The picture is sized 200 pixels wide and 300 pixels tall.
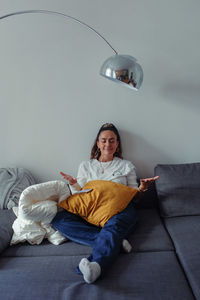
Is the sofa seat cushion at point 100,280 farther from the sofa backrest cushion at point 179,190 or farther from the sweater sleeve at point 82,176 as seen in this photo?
the sweater sleeve at point 82,176

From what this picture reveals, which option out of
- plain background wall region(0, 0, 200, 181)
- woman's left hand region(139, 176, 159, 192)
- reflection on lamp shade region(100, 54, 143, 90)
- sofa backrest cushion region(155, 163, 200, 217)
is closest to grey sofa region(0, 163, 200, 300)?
sofa backrest cushion region(155, 163, 200, 217)

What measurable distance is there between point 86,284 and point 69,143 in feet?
4.16

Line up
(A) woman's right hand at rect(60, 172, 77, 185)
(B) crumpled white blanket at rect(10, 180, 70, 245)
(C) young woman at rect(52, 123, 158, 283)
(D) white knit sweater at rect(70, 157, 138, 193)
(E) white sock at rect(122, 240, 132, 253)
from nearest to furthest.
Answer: (C) young woman at rect(52, 123, 158, 283) → (E) white sock at rect(122, 240, 132, 253) → (B) crumpled white blanket at rect(10, 180, 70, 245) → (A) woman's right hand at rect(60, 172, 77, 185) → (D) white knit sweater at rect(70, 157, 138, 193)

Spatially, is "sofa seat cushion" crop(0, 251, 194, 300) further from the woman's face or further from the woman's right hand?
the woman's face

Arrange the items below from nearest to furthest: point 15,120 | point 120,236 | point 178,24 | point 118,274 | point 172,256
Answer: point 118,274 → point 172,256 → point 120,236 → point 178,24 → point 15,120

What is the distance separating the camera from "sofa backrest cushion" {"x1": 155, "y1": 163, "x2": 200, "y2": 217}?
1808 millimetres

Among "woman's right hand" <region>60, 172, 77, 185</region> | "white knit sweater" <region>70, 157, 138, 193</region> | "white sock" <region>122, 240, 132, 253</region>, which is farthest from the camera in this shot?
"white knit sweater" <region>70, 157, 138, 193</region>

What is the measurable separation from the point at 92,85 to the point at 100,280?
5.00ft

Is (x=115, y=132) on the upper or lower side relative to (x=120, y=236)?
upper

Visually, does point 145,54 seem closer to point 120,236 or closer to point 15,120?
point 15,120

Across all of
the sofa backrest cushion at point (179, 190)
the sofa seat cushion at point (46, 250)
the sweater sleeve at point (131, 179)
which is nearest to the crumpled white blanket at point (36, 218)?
the sofa seat cushion at point (46, 250)

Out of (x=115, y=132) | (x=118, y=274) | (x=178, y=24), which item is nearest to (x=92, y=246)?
(x=118, y=274)

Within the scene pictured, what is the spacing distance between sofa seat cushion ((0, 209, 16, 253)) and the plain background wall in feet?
1.60

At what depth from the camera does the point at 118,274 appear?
1199mm
